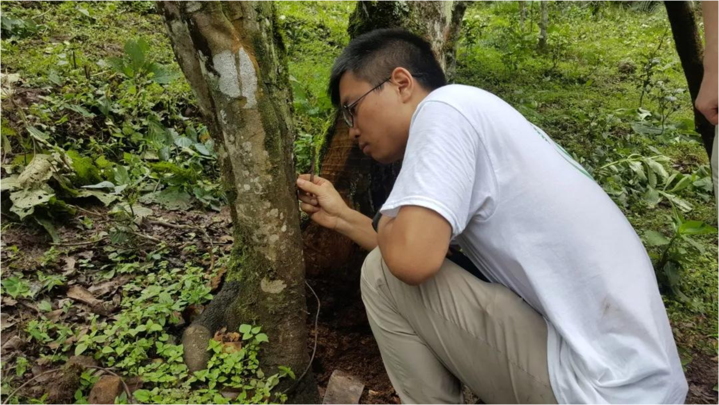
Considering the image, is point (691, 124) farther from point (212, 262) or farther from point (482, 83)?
point (212, 262)

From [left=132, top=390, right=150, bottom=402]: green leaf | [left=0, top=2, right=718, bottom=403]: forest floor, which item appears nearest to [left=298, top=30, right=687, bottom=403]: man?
[left=0, top=2, right=718, bottom=403]: forest floor

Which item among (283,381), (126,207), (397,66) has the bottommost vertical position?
(283,381)

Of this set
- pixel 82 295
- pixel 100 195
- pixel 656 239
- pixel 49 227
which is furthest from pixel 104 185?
pixel 656 239

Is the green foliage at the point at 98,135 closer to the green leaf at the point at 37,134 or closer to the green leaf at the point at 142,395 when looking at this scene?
the green leaf at the point at 37,134

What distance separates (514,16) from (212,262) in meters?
8.20

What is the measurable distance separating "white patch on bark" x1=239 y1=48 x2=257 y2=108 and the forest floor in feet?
3.71

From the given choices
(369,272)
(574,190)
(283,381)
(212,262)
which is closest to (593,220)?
(574,190)

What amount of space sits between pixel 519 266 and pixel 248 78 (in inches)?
48.4

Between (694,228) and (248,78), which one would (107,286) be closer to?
(248,78)

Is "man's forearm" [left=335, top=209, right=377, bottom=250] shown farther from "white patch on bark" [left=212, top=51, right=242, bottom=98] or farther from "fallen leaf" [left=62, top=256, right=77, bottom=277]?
"fallen leaf" [left=62, top=256, right=77, bottom=277]

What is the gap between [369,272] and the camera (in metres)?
2.29

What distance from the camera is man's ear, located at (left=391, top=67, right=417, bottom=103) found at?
7.13ft

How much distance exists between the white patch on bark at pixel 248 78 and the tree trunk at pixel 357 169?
3.04 feet

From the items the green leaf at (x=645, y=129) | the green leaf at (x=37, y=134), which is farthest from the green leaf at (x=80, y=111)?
the green leaf at (x=645, y=129)
